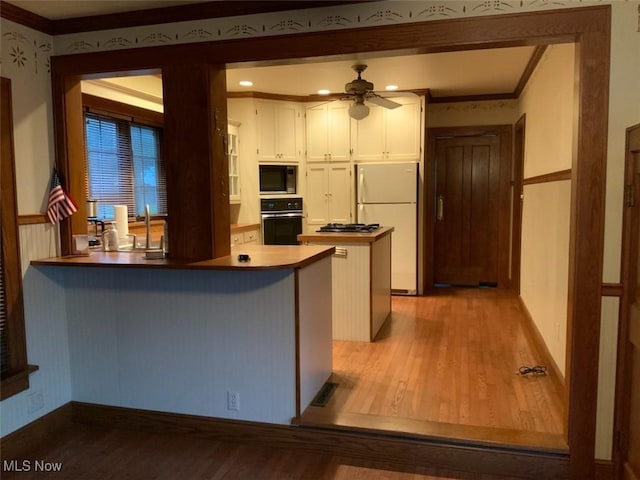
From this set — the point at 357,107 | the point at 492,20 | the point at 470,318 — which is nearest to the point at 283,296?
the point at 492,20

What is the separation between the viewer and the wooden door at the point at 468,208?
622 centimetres

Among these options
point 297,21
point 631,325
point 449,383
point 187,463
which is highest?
point 297,21

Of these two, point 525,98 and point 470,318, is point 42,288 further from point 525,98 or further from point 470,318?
point 525,98

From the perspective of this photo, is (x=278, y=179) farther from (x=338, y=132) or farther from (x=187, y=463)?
(x=187, y=463)

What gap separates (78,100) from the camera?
2.91 m

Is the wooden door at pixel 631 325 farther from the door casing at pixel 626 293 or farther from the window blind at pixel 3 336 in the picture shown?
the window blind at pixel 3 336

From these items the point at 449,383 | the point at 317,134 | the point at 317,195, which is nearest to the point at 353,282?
the point at 449,383

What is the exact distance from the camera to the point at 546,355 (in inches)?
139

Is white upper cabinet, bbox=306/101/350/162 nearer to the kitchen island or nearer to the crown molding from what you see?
the kitchen island

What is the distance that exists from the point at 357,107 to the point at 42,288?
296 centimetres

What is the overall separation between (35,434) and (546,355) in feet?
11.0

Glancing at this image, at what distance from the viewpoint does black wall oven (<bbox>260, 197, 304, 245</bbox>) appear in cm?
583

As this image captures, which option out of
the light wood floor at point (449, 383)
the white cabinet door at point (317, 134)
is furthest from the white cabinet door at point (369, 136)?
the light wood floor at point (449, 383)

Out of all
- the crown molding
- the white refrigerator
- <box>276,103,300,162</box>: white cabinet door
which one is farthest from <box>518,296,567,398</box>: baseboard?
<box>276,103,300,162</box>: white cabinet door
